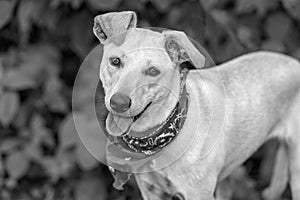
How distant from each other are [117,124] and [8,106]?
122cm

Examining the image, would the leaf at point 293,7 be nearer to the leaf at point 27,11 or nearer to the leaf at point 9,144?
the leaf at point 27,11

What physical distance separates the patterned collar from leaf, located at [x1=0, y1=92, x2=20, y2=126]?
1063 mm

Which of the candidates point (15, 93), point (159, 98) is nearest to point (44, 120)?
point (15, 93)

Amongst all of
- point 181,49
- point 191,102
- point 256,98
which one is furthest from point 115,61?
point 256,98

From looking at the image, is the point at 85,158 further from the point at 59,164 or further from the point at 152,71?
the point at 152,71

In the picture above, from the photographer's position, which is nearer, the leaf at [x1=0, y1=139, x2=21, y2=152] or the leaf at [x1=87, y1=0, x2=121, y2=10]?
the leaf at [x1=87, y1=0, x2=121, y2=10]

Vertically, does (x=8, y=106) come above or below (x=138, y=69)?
below

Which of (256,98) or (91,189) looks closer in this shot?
(256,98)

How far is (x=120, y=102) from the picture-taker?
1535 millimetres

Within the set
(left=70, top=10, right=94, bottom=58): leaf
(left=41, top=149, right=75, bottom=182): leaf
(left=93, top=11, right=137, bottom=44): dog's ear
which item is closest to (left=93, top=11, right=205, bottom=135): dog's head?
(left=93, top=11, right=137, bottom=44): dog's ear

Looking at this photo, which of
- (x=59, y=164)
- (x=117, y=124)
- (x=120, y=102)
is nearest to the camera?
(x=120, y=102)

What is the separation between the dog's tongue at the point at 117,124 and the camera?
163cm

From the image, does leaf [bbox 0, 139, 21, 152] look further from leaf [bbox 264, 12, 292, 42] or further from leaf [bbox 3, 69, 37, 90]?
leaf [bbox 264, 12, 292, 42]

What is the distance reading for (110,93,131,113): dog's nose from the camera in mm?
1534
